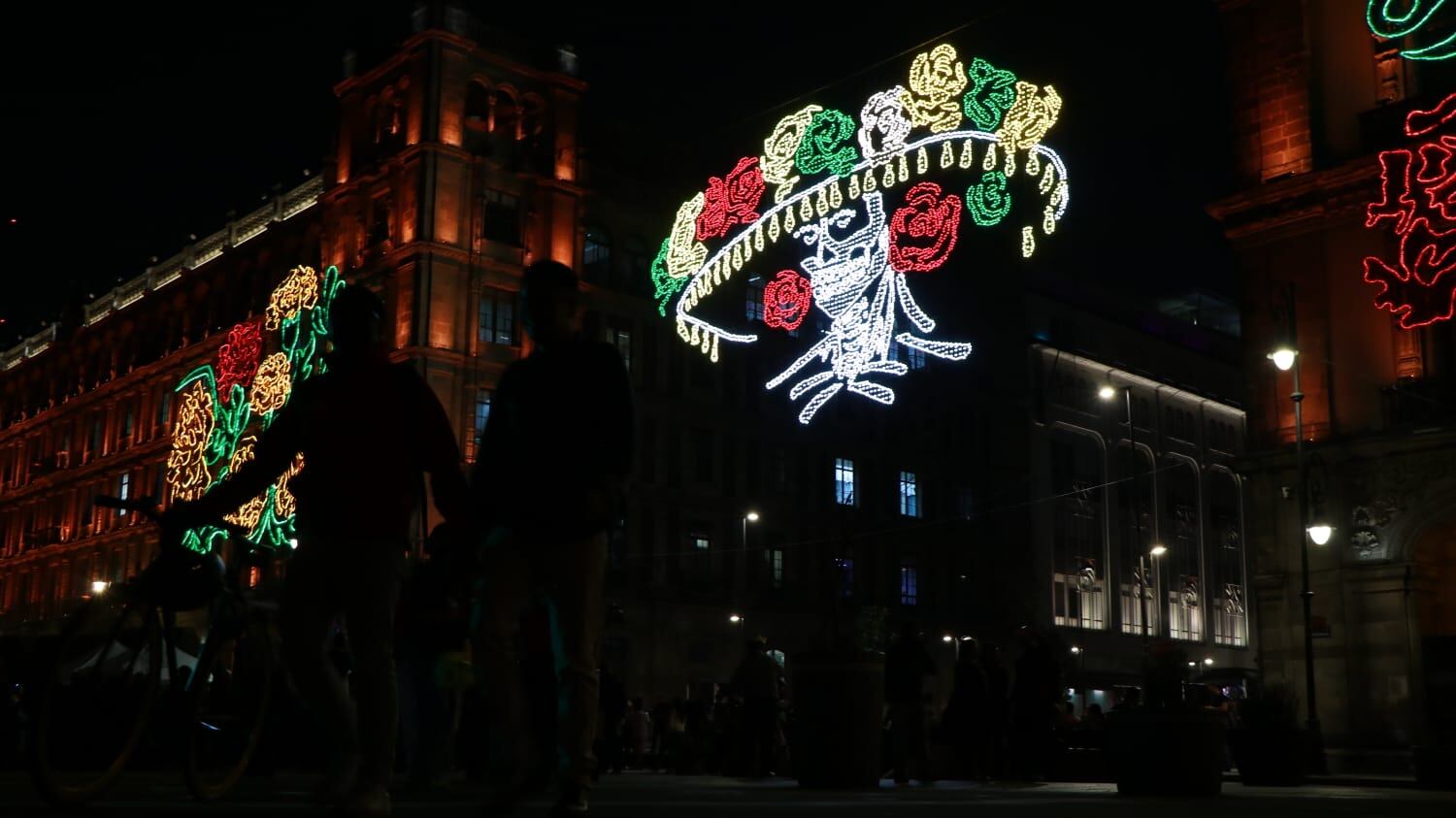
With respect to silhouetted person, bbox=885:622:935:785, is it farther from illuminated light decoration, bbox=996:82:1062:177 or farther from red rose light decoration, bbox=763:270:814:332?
red rose light decoration, bbox=763:270:814:332

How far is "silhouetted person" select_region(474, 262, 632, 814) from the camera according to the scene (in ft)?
18.3

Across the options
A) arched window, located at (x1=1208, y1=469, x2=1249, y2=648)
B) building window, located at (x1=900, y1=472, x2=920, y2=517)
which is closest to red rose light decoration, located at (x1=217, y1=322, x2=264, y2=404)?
building window, located at (x1=900, y1=472, x2=920, y2=517)

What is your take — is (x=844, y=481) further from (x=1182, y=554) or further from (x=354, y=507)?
(x=354, y=507)

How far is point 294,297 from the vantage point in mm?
45656

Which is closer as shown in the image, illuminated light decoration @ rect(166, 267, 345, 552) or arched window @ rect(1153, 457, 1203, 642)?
illuminated light decoration @ rect(166, 267, 345, 552)

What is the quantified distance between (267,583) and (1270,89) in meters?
34.7

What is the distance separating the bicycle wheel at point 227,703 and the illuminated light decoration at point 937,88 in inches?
716

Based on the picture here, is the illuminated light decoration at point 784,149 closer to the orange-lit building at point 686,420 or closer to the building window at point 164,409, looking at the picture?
the orange-lit building at point 686,420

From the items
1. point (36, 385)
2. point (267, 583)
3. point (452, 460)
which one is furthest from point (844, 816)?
point (36, 385)

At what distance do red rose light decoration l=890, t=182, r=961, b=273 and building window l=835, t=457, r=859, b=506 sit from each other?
116ft

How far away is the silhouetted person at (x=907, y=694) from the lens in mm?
15344

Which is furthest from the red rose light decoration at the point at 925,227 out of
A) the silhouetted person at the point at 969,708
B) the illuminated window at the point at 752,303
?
the illuminated window at the point at 752,303

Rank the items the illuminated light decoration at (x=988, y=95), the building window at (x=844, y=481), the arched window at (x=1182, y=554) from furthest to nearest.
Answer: the arched window at (x=1182, y=554), the building window at (x=844, y=481), the illuminated light decoration at (x=988, y=95)

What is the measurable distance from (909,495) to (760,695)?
157 feet
